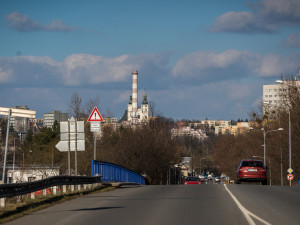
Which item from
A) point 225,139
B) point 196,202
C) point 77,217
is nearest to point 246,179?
point 196,202

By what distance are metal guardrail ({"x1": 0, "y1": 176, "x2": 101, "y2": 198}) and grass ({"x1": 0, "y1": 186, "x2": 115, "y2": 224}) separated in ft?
1.15

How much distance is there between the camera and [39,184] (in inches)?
698

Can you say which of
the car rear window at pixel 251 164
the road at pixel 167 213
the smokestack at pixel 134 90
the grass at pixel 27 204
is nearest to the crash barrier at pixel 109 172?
the grass at pixel 27 204

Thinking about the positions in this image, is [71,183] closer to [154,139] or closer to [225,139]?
[154,139]

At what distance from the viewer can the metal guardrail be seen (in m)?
14.4

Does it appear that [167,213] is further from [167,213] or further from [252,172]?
[252,172]

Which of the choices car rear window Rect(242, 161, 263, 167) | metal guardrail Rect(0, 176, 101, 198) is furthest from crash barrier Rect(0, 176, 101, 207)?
car rear window Rect(242, 161, 263, 167)

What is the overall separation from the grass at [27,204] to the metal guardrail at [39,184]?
0.35 m

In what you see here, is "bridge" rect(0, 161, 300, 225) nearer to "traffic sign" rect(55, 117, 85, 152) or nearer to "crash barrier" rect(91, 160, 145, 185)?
"traffic sign" rect(55, 117, 85, 152)

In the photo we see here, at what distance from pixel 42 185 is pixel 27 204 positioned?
2.16 metres

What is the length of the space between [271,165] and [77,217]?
2578 inches

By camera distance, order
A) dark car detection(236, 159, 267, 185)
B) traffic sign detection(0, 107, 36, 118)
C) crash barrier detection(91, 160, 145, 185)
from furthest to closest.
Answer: dark car detection(236, 159, 267, 185) < crash barrier detection(91, 160, 145, 185) < traffic sign detection(0, 107, 36, 118)

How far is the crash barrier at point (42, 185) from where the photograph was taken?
1442 centimetres

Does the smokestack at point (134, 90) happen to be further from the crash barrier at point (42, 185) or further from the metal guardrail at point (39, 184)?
the metal guardrail at point (39, 184)
